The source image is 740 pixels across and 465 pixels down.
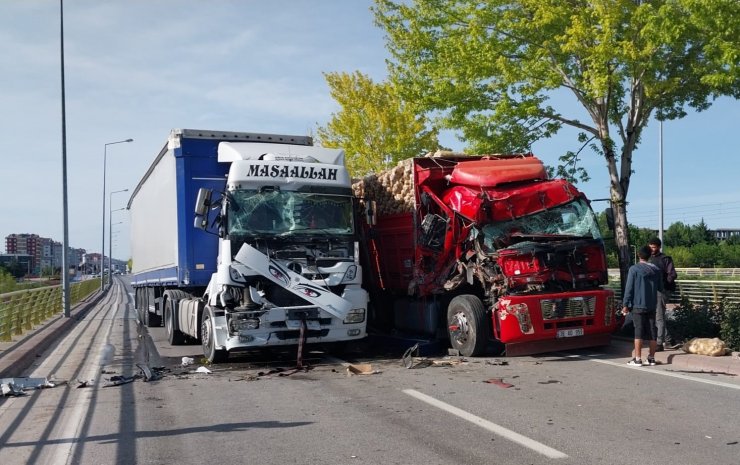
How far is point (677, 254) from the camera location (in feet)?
233

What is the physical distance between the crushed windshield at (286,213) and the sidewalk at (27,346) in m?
3.85

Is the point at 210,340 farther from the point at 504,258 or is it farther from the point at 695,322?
the point at 695,322

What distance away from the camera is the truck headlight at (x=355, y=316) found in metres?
10.9

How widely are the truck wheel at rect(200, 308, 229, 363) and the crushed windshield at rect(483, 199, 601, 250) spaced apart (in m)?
4.40

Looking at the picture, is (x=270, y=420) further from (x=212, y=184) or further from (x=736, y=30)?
(x=736, y=30)

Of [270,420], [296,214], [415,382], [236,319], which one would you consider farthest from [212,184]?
[270,420]

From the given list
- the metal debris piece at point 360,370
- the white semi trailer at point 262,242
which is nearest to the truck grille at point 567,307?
the metal debris piece at point 360,370

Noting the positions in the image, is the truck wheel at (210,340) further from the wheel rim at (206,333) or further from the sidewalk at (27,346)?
the sidewalk at (27,346)

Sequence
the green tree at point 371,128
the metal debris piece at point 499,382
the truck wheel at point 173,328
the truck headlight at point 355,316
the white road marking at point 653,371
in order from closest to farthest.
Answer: the white road marking at point 653,371 < the metal debris piece at point 499,382 < the truck headlight at point 355,316 < the truck wheel at point 173,328 < the green tree at point 371,128

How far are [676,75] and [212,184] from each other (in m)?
8.85

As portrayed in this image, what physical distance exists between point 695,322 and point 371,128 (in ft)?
54.4

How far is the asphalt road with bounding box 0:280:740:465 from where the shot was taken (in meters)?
5.66

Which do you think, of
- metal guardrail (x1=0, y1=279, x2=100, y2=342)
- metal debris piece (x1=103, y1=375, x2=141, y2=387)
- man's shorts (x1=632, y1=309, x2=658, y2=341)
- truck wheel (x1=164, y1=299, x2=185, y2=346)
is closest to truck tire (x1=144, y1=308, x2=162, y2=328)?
metal guardrail (x1=0, y1=279, x2=100, y2=342)

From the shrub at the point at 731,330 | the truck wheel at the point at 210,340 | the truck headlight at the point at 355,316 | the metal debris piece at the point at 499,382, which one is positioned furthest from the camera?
the truck headlight at the point at 355,316
